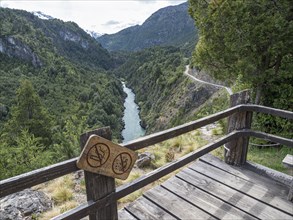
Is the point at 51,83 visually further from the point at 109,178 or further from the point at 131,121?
the point at 109,178

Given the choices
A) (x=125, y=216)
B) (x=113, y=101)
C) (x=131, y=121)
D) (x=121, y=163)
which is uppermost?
(x=121, y=163)

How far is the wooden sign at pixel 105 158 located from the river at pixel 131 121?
1888 inches

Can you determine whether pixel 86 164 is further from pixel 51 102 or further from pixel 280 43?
pixel 51 102

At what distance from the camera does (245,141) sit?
12.0 feet

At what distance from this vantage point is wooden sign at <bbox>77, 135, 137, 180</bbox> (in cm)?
188

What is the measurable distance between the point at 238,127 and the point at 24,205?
11.4 ft

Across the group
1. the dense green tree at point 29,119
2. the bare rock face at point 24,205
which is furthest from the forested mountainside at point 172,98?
the bare rock face at point 24,205

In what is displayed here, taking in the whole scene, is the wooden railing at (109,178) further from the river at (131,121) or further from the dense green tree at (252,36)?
the river at (131,121)

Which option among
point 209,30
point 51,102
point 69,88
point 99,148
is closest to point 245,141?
point 99,148

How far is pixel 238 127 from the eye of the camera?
3549 millimetres

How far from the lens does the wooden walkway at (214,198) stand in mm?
2758

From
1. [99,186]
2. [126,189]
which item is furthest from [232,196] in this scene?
[99,186]

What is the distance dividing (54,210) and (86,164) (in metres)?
2.83

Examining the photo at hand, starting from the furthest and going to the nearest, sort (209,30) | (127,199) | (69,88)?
(69,88)
(209,30)
(127,199)
